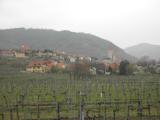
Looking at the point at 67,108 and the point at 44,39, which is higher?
the point at 44,39

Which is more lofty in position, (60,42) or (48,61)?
(60,42)

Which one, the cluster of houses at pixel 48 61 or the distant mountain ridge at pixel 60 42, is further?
the distant mountain ridge at pixel 60 42

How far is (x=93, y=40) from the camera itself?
633ft

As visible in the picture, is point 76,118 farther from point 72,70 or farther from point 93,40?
point 93,40

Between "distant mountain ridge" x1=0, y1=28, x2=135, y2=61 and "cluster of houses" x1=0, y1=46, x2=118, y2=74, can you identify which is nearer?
"cluster of houses" x1=0, y1=46, x2=118, y2=74

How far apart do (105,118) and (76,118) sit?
1.77 meters

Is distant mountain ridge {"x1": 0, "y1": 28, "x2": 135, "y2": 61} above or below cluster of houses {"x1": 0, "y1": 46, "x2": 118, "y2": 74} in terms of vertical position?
above

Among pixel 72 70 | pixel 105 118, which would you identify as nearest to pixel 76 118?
pixel 105 118

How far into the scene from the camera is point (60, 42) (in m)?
180

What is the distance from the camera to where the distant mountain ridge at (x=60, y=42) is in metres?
171

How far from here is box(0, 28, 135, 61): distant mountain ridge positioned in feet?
561

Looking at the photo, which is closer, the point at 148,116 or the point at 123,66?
the point at 148,116

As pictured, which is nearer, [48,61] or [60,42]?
[48,61]

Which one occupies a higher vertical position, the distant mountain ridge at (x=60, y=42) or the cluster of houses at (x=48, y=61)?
the distant mountain ridge at (x=60, y=42)
